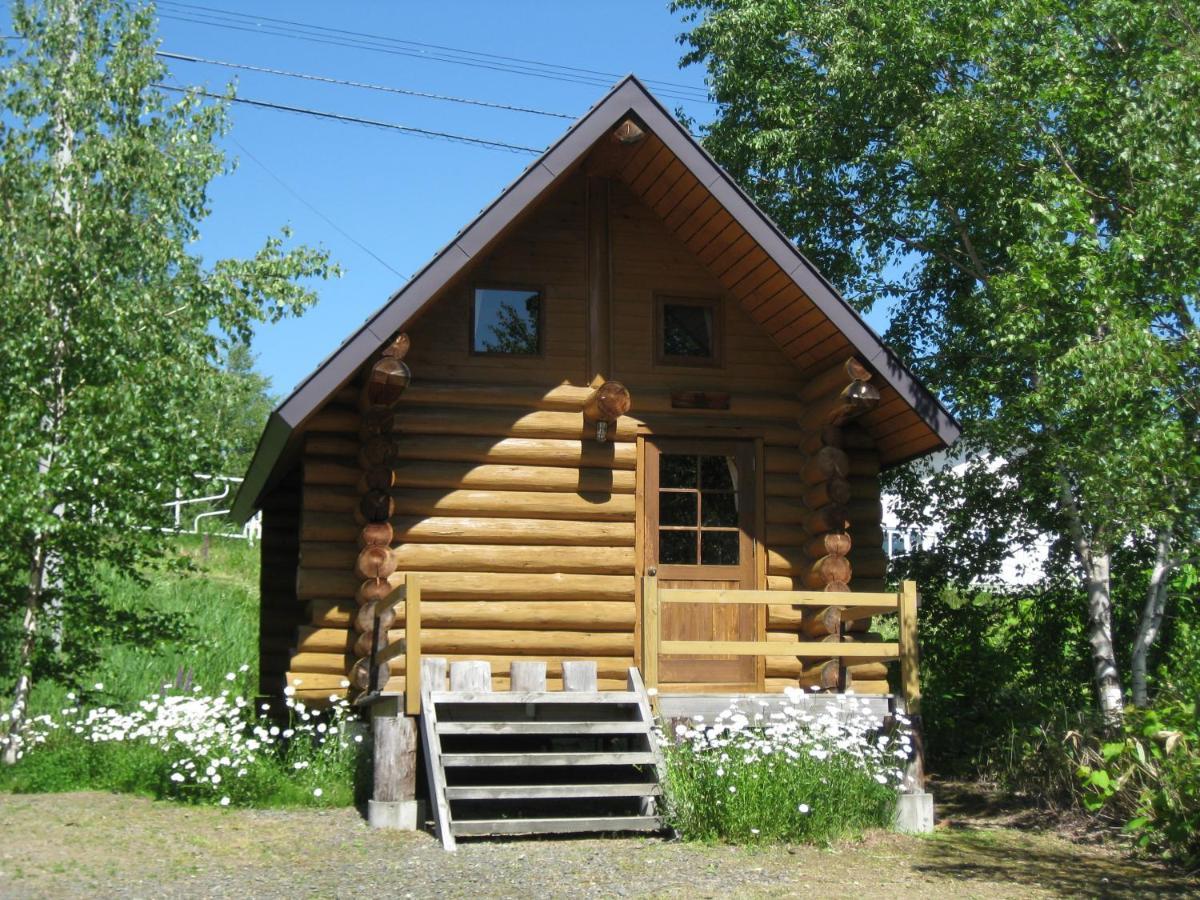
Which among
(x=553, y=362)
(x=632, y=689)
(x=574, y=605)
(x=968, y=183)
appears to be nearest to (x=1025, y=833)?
(x=632, y=689)

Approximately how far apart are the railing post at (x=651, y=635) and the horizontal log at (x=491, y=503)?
1827 mm

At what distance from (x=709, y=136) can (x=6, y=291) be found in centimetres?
999

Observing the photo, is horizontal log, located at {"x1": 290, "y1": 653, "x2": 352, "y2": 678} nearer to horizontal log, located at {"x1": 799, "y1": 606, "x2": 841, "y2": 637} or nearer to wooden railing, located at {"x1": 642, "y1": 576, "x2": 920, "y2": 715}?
wooden railing, located at {"x1": 642, "y1": 576, "x2": 920, "y2": 715}

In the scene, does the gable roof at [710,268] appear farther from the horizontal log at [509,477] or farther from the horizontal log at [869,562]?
the horizontal log at [509,477]

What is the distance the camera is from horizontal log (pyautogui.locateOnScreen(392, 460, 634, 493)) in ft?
39.5

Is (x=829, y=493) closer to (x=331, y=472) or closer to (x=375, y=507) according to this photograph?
(x=375, y=507)

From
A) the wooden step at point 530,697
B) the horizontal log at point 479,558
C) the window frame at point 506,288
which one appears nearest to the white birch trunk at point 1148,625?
the horizontal log at point 479,558

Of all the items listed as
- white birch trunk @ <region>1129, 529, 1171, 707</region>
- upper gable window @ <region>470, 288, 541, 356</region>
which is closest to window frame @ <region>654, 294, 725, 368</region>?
upper gable window @ <region>470, 288, 541, 356</region>

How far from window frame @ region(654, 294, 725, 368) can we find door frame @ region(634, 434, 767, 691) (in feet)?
2.41

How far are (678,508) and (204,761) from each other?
16.1 ft

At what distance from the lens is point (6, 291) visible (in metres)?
14.8

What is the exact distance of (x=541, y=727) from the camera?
33.9ft

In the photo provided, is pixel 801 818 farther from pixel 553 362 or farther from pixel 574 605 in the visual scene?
pixel 553 362

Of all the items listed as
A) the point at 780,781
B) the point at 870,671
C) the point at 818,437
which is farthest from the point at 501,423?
the point at 780,781
